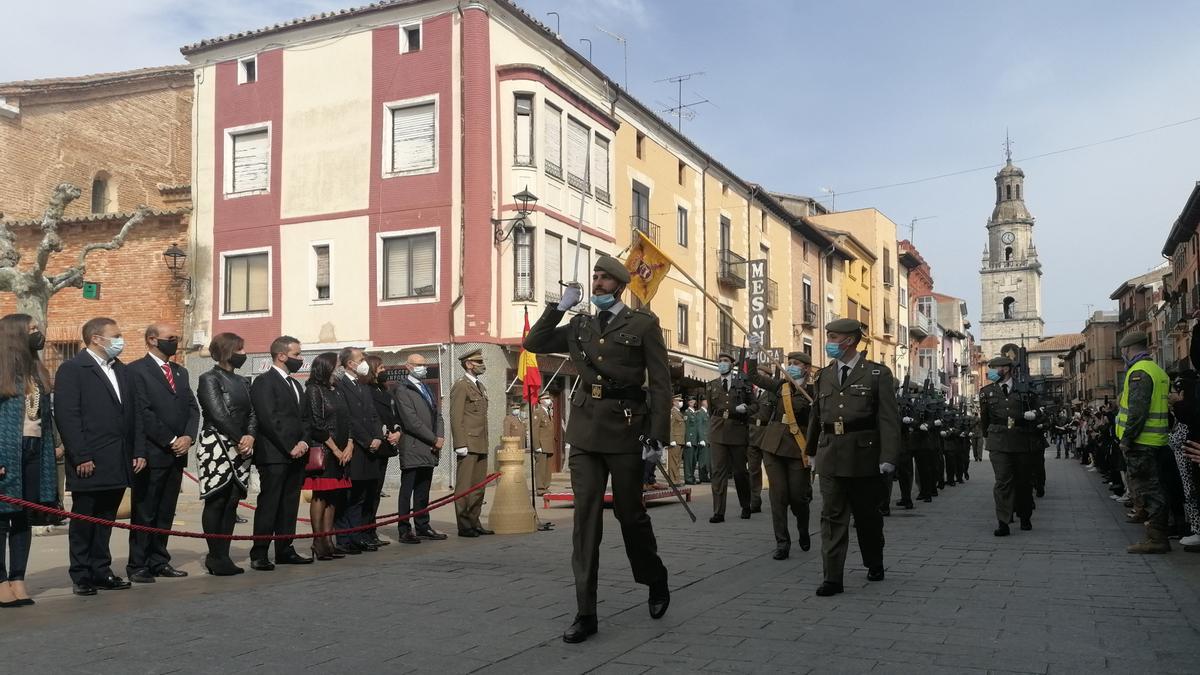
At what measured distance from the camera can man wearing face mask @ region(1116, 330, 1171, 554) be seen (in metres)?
9.84

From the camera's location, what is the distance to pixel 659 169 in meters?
32.0

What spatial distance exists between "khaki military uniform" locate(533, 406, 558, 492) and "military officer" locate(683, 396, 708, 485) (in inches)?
146

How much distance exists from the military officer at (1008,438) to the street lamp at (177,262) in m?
20.1

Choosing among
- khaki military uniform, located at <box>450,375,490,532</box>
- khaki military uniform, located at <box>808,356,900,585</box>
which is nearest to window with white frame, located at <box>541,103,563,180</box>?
khaki military uniform, located at <box>450,375,490,532</box>

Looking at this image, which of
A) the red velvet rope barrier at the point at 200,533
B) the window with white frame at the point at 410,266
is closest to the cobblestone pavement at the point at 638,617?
the red velvet rope barrier at the point at 200,533

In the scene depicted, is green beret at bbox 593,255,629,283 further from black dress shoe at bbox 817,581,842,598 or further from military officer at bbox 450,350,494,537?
military officer at bbox 450,350,494,537

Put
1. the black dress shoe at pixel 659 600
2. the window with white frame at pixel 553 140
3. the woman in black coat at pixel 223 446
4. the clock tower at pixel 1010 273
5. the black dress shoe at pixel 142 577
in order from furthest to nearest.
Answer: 1. the clock tower at pixel 1010 273
2. the window with white frame at pixel 553 140
3. the woman in black coat at pixel 223 446
4. the black dress shoe at pixel 142 577
5. the black dress shoe at pixel 659 600

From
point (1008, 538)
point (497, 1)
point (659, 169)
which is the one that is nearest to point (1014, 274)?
point (659, 169)

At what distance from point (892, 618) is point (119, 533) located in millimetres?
9675

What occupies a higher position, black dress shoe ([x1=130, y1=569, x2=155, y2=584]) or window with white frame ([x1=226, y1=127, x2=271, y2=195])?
window with white frame ([x1=226, y1=127, x2=271, y2=195])

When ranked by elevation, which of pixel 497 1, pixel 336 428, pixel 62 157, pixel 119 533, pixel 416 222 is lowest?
pixel 119 533

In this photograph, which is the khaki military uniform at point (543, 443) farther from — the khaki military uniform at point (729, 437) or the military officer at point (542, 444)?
the khaki military uniform at point (729, 437)

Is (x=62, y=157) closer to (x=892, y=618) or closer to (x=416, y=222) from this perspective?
(x=416, y=222)

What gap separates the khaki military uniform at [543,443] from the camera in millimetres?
19750
